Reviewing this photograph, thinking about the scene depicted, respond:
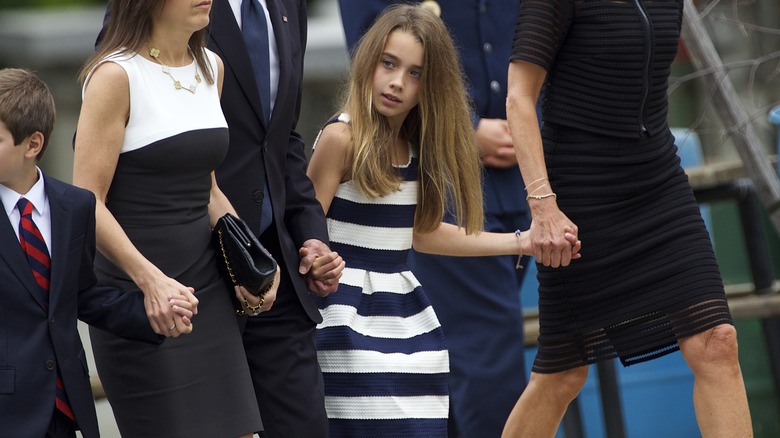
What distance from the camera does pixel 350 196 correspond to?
4215 mm

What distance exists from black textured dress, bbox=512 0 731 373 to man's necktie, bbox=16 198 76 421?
5.49ft

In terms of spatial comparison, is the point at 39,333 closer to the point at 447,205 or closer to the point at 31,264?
the point at 31,264

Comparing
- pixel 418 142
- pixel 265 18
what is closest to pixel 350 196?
pixel 418 142

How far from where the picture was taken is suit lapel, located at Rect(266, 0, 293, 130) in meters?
3.88

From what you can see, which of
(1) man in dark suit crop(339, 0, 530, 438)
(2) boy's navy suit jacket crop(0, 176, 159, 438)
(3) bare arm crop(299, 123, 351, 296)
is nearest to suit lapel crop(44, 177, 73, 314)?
(2) boy's navy suit jacket crop(0, 176, 159, 438)

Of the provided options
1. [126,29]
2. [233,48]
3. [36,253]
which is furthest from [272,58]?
[36,253]

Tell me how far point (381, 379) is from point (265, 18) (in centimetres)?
105

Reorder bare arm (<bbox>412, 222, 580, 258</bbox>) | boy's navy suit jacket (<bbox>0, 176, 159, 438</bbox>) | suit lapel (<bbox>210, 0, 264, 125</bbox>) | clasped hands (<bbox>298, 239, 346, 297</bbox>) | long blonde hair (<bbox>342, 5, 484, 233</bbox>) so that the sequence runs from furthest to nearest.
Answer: bare arm (<bbox>412, 222, 580, 258</bbox>)
long blonde hair (<bbox>342, 5, 484, 233</bbox>)
clasped hands (<bbox>298, 239, 346, 297</bbox>)
suit lapel (<bbox>210, 0, 264, 125</bbox>)
boy's navy suit jacket (<bbox>0, 176, 159, 438</bbox>)

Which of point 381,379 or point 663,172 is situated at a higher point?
point 663,172

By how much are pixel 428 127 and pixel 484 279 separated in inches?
32.3

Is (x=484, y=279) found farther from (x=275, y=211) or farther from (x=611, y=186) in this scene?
(x=275, y=211)

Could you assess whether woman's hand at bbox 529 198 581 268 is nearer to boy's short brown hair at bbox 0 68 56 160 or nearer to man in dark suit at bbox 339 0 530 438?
man in dark suit at bbox 339 0 530 438

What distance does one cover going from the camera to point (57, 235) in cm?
326

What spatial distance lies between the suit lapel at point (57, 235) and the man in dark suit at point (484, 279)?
181 centimetres
